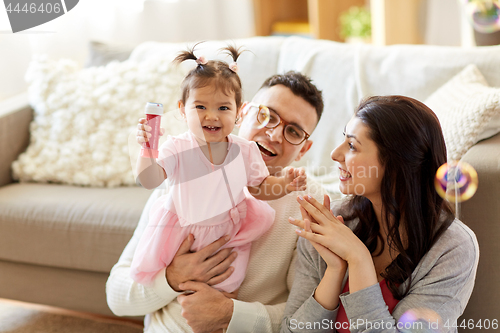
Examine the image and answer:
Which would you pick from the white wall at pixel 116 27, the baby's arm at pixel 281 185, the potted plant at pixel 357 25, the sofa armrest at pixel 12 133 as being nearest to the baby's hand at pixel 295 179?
the baby's arm at pixel 281 185

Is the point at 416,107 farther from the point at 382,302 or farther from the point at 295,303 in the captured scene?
the point at 295,303

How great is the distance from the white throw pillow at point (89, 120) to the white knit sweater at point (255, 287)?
674 millimetres

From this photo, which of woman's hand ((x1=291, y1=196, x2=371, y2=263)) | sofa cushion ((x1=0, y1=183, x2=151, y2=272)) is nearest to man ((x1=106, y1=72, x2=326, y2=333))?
woman's hand ((x1=291, y1=196, x2=371, y2=263))

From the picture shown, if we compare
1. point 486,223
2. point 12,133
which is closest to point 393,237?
point 486,223

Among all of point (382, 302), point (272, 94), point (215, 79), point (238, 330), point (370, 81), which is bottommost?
point (238, 330)

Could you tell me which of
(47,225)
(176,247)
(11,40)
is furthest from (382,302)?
(11,40)

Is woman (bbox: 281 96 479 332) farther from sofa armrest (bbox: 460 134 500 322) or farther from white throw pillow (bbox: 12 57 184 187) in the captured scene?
white throw pillow (bbox: 12 57 184 187)

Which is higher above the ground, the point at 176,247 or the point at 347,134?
the point at 347,134

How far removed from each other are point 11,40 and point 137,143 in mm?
2183

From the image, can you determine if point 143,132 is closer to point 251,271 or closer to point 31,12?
point 251,271

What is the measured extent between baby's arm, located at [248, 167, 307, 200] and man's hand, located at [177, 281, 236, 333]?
9.8 inches

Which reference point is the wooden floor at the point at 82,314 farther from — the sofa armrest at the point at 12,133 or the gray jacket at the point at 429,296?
the gray jacket at the point at 429,296

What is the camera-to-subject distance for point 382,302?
91 centimetres

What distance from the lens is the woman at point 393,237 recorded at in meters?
0.91
